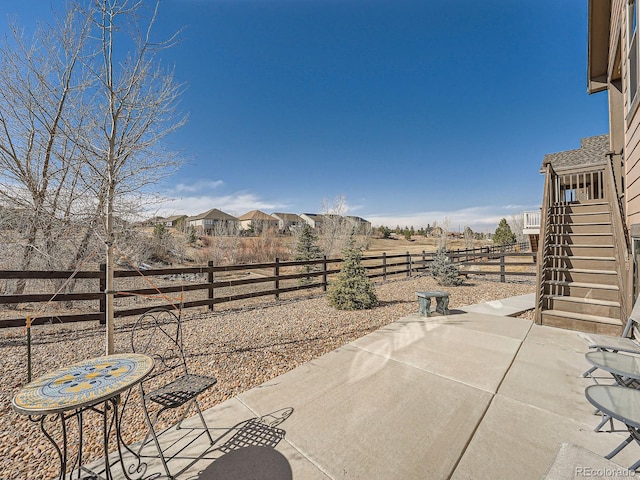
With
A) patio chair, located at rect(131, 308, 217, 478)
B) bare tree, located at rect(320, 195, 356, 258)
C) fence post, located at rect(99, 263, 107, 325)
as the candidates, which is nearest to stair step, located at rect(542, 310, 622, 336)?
patio chair, located at rect(131, 308, 217, 478)

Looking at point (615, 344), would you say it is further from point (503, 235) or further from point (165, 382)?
point (503, 235)

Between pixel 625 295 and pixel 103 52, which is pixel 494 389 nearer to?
pixel 625 295

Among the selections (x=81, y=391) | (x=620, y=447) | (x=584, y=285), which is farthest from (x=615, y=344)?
(x=81, y=391)

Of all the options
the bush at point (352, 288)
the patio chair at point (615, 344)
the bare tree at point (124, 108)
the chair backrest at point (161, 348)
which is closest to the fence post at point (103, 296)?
the chair backrest at point (161, 348)

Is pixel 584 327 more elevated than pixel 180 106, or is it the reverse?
pixel 180 106

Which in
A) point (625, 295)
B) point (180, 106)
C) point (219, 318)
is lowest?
point (219, 318)

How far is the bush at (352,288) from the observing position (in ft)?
21.0

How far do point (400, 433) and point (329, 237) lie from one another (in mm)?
24007

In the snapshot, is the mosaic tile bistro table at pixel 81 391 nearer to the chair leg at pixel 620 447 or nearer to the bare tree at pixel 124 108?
the bare tree at pixel 124 108

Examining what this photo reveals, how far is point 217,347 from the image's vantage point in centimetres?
421

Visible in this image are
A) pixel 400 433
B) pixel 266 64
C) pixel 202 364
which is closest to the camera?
pixel 400 433

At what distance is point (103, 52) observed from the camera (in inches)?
122

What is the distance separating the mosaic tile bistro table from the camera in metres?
1.37

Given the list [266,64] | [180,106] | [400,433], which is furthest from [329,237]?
[400,433]
